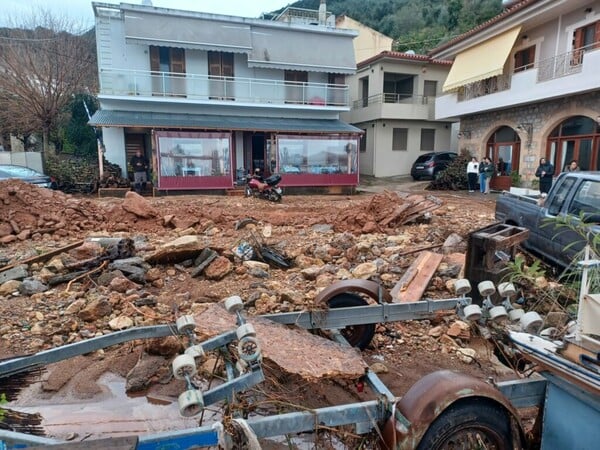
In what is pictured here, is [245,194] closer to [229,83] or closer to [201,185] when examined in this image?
[201,185]

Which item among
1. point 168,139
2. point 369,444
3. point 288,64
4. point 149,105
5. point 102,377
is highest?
point 288,64

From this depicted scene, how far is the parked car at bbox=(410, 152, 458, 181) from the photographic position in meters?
22.4

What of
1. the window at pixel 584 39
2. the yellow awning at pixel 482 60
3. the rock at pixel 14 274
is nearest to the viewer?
the rock at pixel 14 274

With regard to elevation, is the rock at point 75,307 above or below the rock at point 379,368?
above

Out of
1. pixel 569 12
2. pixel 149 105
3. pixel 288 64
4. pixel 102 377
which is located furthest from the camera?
pixel 288 64

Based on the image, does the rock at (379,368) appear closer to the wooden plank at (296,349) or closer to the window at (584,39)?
the wooden plank at (296,349)

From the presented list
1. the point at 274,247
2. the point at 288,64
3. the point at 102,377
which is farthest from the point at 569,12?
the point at 102,377

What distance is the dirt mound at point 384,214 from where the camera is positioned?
9.34 m

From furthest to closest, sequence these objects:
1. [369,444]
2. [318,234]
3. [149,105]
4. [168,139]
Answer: [149,105] < [168,139] < [318,234] < [369,444]

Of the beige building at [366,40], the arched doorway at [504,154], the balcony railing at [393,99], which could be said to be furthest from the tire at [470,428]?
the beige building at [366,40]

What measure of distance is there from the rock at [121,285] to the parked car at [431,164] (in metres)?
19.5

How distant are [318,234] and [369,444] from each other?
6882 mm

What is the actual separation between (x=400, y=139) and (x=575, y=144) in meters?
10.5

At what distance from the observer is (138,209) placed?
1006cm
